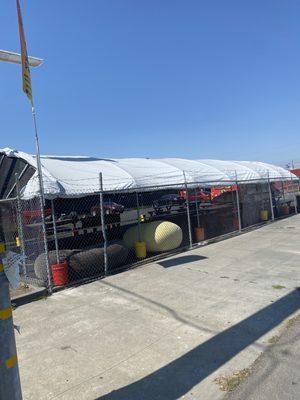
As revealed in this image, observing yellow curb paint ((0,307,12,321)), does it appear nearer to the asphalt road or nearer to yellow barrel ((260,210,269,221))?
the asphalt road

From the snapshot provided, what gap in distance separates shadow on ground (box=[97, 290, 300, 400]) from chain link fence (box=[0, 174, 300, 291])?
118 inches

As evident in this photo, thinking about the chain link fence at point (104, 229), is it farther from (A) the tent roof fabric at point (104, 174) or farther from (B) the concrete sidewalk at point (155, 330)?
(B) the concrete sidewalk at point (155, 330)

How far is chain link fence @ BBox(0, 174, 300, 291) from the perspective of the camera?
28.5 ft

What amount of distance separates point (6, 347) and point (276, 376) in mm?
2718

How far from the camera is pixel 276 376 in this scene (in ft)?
12.8

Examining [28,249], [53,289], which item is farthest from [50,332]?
[28,249]

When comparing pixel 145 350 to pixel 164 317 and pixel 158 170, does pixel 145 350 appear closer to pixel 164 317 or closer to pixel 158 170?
pixel 164 317

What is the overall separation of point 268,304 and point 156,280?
2704mm

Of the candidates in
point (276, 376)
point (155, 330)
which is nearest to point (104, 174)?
point (155, 330)

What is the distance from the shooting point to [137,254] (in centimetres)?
1088

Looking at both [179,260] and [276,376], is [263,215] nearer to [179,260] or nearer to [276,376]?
[179,260]

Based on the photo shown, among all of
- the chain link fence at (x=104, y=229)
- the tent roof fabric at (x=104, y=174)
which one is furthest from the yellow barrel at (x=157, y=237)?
the tent roof fabric at (x=104, y=174)

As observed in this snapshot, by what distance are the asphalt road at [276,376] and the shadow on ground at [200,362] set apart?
375 millimetres

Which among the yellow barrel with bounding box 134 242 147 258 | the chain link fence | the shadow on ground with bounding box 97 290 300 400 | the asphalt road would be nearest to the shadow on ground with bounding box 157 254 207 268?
the chain link fence
